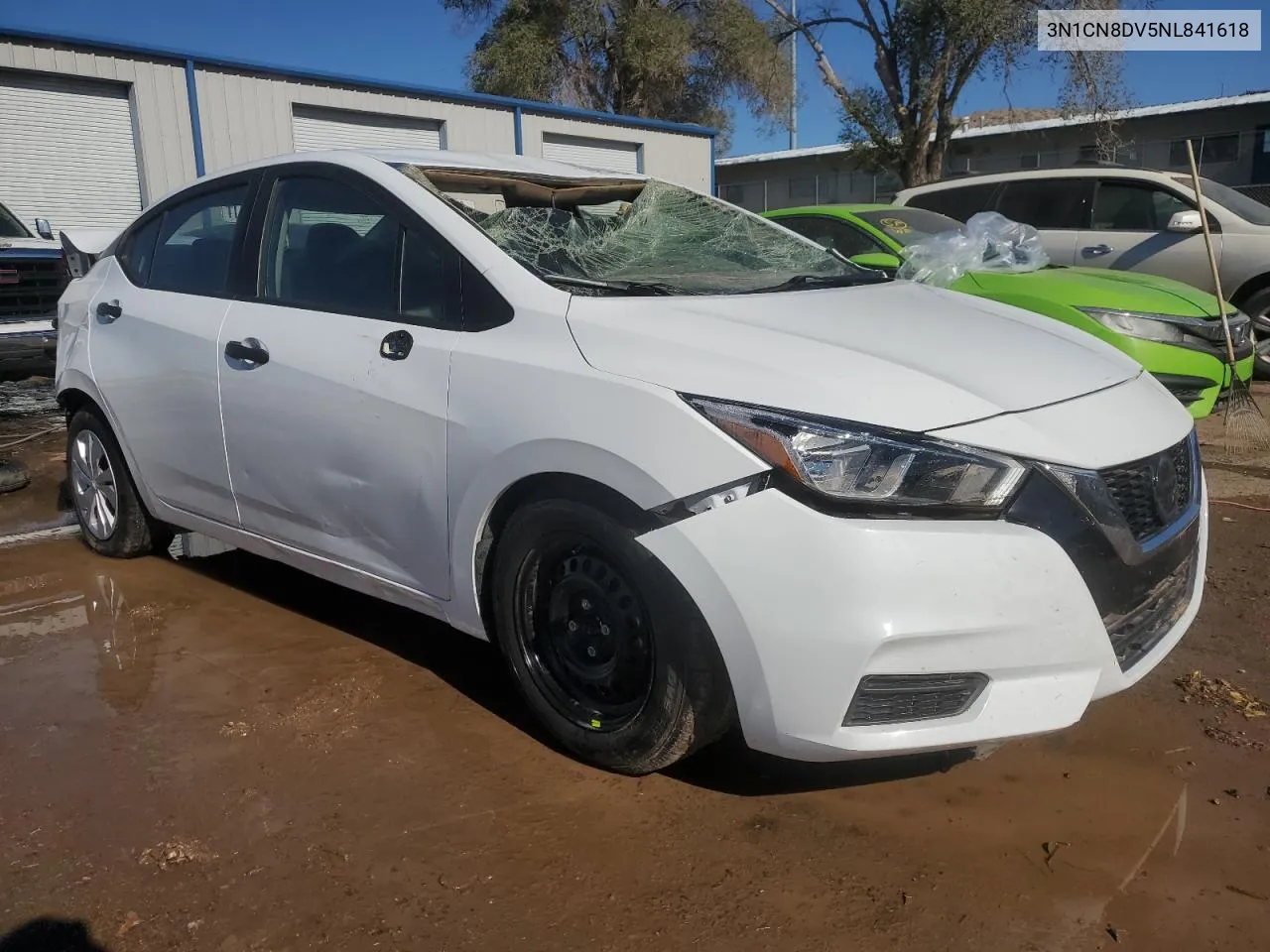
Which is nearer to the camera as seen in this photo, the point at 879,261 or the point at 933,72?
the point at 879,261

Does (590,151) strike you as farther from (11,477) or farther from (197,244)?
(197,244)

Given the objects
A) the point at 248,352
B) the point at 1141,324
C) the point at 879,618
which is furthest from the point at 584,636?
the point at 1141,324

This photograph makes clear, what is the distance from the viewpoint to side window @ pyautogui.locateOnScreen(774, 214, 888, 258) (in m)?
7.62

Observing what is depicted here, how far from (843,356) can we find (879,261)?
17.0ft

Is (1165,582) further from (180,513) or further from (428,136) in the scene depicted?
(428,136)

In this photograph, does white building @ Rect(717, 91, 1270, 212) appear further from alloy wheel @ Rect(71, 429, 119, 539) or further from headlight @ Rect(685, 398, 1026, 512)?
headlight @ Rect(685, 398, 1026, 512)

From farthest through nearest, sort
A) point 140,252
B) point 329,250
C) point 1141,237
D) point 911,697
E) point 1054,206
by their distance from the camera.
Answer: point 1054,206 < point 1141,237 < point 140,252 < point 329,250 < point 911,697

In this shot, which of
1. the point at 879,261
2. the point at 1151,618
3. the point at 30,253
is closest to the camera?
the point at 1151,618

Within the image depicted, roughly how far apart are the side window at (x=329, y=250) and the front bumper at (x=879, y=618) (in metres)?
1.37

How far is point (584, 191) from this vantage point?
11.9 ft

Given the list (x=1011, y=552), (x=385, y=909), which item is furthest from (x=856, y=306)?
(x=385, y=909)

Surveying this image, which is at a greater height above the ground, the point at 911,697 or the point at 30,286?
the point at 30,286

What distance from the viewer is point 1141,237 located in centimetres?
891

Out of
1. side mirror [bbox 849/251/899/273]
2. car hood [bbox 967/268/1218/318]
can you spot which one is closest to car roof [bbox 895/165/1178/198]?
car hood [bbox 967/268/1218/318]
